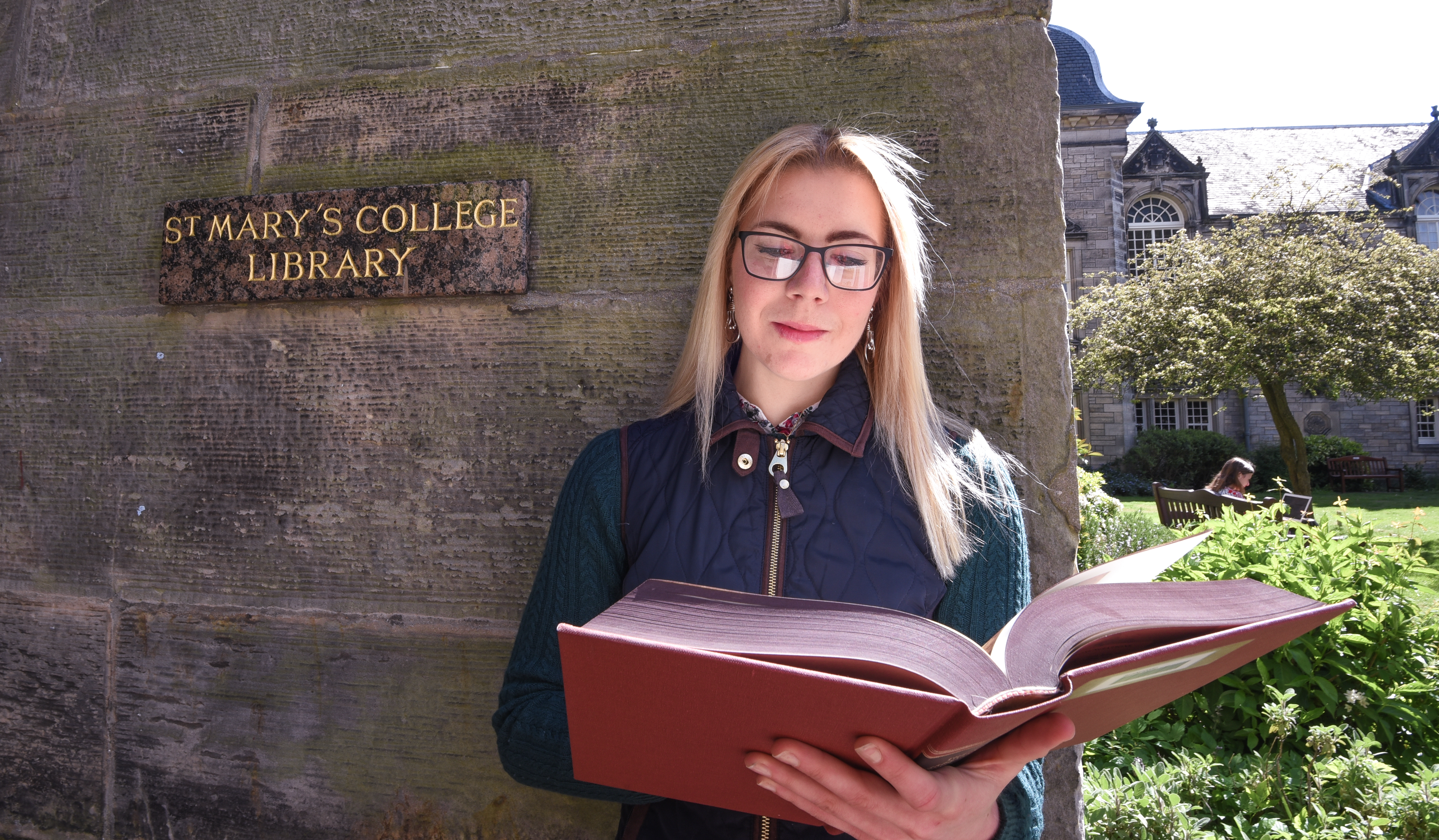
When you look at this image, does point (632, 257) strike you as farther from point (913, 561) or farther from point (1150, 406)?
point (1150, 406)

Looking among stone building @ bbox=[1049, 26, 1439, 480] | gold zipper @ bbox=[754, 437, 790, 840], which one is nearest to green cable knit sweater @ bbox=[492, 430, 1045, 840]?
gold zipper @ bbox=[754, 437, 790, 840]

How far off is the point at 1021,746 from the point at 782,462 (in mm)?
630

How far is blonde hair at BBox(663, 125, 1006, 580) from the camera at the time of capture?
1467 millimetres

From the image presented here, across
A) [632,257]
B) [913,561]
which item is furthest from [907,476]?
[632,257]

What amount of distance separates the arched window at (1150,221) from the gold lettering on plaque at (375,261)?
2989cm

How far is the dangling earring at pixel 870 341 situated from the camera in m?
1.63

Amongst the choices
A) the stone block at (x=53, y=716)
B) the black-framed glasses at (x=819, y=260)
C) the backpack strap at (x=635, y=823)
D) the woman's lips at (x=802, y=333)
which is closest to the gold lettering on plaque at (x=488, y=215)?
the black-framed glasses at (x=819, y=260)

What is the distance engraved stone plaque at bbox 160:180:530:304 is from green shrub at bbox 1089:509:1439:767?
7.83 ft

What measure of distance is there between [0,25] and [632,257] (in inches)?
89.7

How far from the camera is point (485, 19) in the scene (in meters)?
2.28

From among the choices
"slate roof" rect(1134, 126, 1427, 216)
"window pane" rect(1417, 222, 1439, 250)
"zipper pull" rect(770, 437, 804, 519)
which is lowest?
"zipper pull" rect(770, 437, 804, 519)

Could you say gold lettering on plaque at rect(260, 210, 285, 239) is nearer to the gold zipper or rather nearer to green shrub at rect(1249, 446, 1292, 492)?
the gold zipper

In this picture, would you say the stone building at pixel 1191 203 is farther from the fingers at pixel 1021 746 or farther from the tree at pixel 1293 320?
the fingers at pixel 1021 746

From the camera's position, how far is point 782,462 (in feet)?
4.83
